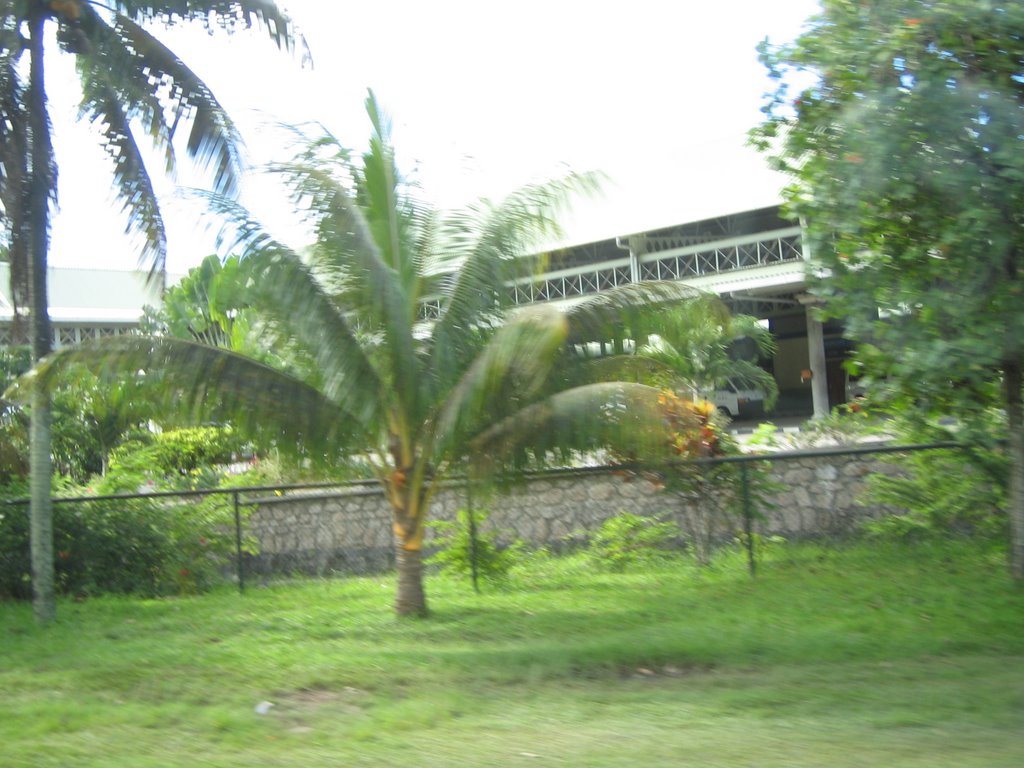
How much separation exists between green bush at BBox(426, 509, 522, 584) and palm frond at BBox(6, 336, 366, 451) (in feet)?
8.92

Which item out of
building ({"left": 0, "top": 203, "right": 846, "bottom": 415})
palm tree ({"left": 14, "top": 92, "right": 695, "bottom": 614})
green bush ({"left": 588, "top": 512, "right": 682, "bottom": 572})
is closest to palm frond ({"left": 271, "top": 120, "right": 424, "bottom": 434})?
palm tree ({"left": 14, "top": 92, "right": 695, "bottom": 614})

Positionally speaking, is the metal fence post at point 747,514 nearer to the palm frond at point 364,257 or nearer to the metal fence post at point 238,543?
the palm frond at point 364,257

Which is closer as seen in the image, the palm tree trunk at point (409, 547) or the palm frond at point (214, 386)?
the palm frond at point (214, 386)

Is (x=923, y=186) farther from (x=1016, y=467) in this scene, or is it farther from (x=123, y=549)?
(x=123, y=549)

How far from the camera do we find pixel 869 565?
441 inches

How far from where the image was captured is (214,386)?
9867 millimetres

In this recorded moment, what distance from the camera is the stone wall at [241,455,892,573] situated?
12242 millimetres

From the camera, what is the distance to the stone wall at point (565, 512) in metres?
12.2

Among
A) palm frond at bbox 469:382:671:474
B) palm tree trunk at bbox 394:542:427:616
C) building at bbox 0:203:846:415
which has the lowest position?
palm tree trunk at bbox 394:542:427:616

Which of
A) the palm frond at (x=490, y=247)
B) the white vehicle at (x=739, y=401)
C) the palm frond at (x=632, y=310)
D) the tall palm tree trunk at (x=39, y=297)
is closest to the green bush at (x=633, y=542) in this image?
the palm frond at (x=632, y=310)

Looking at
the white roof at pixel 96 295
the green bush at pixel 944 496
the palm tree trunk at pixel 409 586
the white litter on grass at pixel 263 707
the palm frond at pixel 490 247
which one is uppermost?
the white roof at pixel 96 295

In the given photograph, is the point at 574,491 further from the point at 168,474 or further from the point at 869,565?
the point at 168,474

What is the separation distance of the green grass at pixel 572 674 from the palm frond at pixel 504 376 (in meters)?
1.95

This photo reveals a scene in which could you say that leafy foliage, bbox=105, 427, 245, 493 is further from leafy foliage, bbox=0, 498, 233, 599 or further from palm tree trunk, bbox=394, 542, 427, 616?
palm tree trunk, bbox=394, 542, 427, 616
